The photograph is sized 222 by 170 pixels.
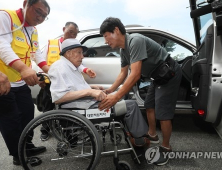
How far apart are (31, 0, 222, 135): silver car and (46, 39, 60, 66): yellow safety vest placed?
419mm

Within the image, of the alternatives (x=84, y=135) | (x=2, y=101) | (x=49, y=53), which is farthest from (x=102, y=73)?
(x=2, y=101)

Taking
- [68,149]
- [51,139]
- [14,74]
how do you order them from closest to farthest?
[68,149], [14,74], [51,139]

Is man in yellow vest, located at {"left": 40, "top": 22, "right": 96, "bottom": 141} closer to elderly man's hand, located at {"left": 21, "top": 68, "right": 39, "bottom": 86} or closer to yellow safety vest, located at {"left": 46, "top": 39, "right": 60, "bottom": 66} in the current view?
yellow safety vest, located at {"left": 46, "top": 39, "right": 60, "bottom": 66}

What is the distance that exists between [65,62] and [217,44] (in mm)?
1420

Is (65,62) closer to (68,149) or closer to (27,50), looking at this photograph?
(27,50)

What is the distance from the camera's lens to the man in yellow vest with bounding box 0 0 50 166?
1.36 m

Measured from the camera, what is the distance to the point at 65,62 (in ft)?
4.96

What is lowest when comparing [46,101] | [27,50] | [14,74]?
[46,101]

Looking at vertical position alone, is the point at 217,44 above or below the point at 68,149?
above

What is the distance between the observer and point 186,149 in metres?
2.00

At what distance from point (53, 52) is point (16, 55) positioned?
896 millimetres

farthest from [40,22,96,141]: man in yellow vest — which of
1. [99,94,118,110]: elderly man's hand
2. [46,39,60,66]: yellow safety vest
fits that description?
[99,94,118,110]: elderly man's hand

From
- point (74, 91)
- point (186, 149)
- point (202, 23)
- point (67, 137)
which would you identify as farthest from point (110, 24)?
point (186, 149)

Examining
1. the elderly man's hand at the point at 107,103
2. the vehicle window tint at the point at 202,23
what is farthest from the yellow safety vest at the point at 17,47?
the vehicle window tint at the point at 202,23
